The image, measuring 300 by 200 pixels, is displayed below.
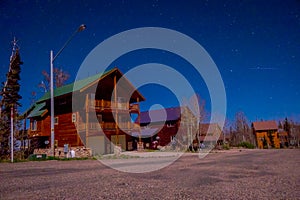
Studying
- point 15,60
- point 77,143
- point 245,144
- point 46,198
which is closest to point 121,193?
point 46,198

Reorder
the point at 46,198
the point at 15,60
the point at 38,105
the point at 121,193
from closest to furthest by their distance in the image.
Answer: the point at 46,198 < the point at 121,193 < the point at 15,60 < the point at 38,105

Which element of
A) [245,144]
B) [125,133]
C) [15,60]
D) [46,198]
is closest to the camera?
[46,198]

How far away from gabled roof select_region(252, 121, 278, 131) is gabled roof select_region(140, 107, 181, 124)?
31.3 meters

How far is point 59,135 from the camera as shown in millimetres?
30578

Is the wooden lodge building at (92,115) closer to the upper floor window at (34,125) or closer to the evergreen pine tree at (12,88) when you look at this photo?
the upper floor window at (34,125)

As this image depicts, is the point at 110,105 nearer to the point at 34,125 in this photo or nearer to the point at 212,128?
the point at 34,125

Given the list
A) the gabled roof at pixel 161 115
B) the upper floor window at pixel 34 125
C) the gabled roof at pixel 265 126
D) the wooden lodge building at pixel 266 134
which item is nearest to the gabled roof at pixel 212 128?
the gabled roof at pixel 161 115

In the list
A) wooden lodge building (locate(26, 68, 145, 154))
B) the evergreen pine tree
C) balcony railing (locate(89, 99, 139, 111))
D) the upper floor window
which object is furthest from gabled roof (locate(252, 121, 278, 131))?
the evergreen pine tree

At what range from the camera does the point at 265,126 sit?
65938mm

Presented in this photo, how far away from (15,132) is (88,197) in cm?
1965

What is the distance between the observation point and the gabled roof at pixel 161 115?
1748 inches

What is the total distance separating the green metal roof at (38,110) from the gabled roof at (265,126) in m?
53.6

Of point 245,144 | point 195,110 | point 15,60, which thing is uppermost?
point 15,60

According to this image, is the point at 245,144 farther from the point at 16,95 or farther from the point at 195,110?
the point at 16,95
